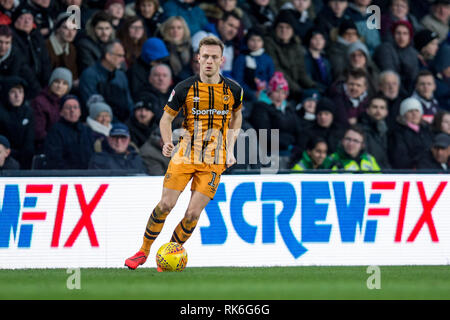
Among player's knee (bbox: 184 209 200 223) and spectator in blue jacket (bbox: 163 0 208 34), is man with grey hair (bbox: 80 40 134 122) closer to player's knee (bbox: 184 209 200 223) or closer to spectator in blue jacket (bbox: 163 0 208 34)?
spectator in blue jacket (bbox: 163 0 208 34)

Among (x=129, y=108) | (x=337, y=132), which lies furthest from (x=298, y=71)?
(x=129, y=108)

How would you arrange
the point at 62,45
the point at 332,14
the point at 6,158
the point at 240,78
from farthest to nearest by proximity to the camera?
1. the point at 332,14
2. the point at 240,78
3. the point at 62,45
4. the point at 6,158

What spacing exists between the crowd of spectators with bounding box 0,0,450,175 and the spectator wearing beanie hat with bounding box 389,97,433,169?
0.02 meters

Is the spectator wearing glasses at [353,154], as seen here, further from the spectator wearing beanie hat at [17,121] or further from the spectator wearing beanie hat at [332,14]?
the spectator wearing beanie hat at [17,121]

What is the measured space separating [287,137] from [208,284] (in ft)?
17.0

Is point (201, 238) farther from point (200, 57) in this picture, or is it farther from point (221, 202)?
point (200, 57)

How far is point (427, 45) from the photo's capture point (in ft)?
52.7

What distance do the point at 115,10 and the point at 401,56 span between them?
5035mm

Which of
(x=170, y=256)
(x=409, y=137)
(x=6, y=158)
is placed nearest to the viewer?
(x=170, y=256)

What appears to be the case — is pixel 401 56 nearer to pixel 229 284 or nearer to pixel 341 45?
pixel 341 45

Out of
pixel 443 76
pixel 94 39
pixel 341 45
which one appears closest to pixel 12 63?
pixel 94 39

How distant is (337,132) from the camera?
13.8 meters

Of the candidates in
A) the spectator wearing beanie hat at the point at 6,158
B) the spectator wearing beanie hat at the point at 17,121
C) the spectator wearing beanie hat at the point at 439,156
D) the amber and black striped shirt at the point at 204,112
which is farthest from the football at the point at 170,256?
the spectator wearing beanie hat at the point at 439,156

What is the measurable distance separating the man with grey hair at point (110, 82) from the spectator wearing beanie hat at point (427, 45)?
5682mm
